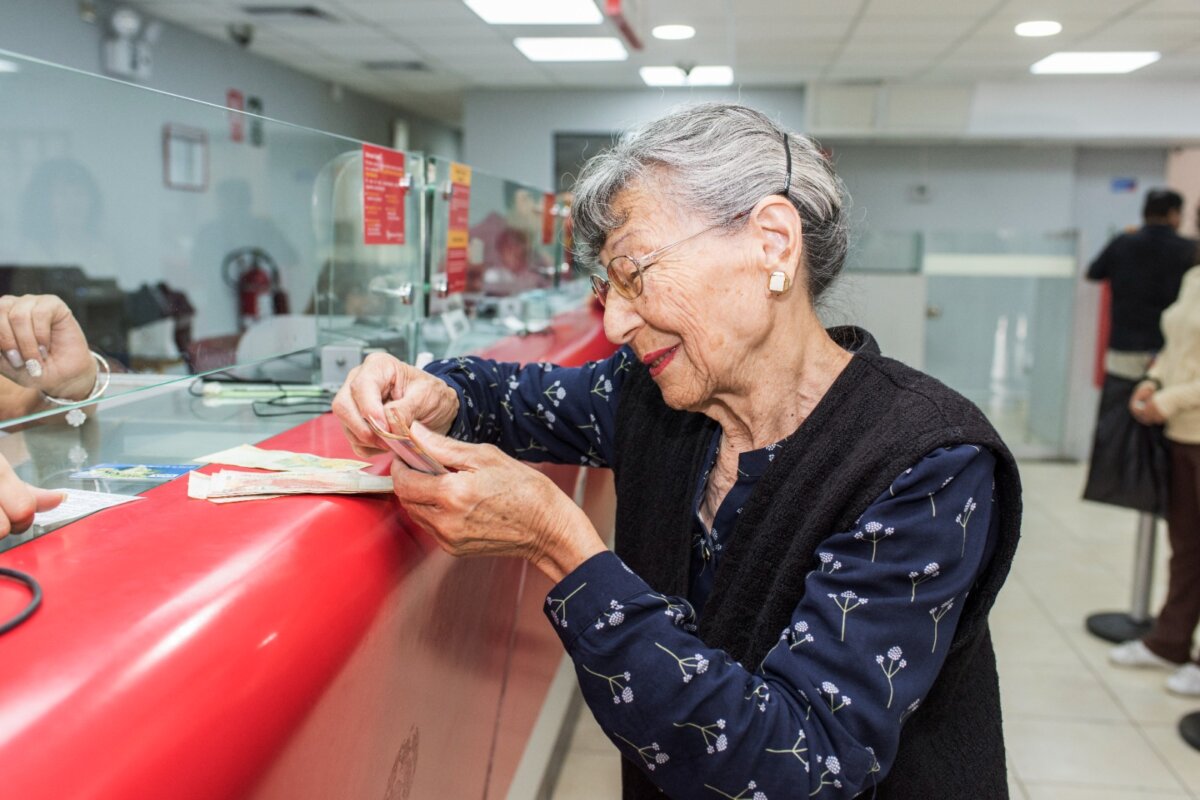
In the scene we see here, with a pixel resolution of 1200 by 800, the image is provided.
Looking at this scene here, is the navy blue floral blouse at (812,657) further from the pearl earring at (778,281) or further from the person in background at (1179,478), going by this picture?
the person in background at (1179,478)

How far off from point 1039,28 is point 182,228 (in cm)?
634

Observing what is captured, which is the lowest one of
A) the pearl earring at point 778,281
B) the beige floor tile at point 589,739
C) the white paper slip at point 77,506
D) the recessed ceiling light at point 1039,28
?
the beige floor tile at point 589,739

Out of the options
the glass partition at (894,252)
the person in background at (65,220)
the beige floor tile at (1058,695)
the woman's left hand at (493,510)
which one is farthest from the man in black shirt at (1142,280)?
the person in background at (65,220)

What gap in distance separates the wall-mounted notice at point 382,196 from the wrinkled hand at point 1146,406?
2.57 meters

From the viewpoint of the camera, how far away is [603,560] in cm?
97

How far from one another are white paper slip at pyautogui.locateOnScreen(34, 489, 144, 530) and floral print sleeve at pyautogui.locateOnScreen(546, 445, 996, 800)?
488mm

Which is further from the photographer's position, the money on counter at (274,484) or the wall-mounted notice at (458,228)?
the wall-mounted notice at (458,228)

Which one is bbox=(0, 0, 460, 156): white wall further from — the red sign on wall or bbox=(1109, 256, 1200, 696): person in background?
→ bbox=(1109, 256, 1200, 696): person in background

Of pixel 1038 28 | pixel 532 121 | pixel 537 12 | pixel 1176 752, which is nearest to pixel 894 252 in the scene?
pixel 1038 28

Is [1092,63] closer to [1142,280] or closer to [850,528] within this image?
[1142,280]

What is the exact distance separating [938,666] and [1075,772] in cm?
215

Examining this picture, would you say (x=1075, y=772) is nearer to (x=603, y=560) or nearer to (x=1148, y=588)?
(x=1148, y=588)

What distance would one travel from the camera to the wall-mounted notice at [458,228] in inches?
98.1

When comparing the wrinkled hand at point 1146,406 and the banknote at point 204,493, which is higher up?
the banknote at point 204,493
